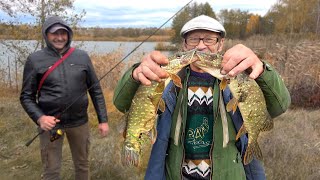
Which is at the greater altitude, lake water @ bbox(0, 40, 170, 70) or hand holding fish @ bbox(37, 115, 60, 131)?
lake water @ bbox(0, 40, 170, 70)

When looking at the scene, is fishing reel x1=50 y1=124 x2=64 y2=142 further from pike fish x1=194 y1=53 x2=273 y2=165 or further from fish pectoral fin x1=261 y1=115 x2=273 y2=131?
fish pectoral fin x1=261 y1=115 x2=273 y2=131

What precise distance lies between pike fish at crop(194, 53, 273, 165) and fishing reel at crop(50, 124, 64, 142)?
219cm

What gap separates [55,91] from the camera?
3520mm

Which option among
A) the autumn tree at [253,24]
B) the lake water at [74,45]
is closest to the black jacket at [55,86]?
the lake water at [74,45]

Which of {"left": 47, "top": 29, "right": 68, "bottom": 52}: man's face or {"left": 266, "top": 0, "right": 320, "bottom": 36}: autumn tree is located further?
{"left": 266, "top": 0, "right": 320, "bottom": 36}: autumn tree

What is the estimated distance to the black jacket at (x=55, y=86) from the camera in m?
3.48

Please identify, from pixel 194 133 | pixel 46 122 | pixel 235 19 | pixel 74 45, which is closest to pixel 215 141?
pixel 194 133

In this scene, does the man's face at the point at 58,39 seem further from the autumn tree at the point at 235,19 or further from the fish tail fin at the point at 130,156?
the autumn tree at the point at 235,19

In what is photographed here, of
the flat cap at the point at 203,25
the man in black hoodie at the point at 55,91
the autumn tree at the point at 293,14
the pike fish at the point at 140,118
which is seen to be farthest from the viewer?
the autumn tree at the point at 293,14

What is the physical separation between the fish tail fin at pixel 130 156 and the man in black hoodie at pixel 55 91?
1.67 m

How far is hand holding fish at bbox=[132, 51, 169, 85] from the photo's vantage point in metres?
1.64

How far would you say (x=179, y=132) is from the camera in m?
2.02

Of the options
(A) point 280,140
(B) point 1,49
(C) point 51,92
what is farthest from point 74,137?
(B) point 1,49

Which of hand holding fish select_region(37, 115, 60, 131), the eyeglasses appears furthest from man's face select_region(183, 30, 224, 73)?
hand holding fish select_region(37, 115, 60, 131)
